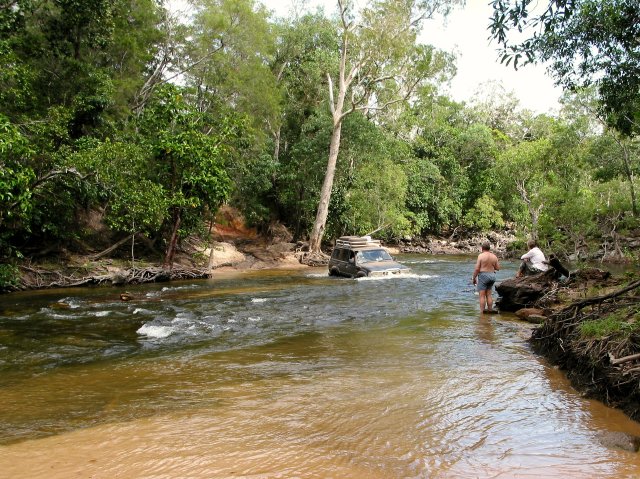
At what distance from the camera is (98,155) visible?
50.7 ft

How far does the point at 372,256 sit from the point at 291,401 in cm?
1428

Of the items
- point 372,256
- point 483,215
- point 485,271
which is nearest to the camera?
point 485,271

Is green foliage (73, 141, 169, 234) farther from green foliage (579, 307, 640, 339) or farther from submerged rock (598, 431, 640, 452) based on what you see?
submerged rock (598, 431, 640, 452)

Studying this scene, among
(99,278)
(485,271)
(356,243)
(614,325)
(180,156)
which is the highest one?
(180,156)

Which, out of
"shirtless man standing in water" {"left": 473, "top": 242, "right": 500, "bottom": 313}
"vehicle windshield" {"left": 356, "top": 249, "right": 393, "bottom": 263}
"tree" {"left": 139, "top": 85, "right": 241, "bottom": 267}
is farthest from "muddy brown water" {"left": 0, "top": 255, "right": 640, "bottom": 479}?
"tree" {"left": 139, "top": 85, "right": 241, "bottom": 267}

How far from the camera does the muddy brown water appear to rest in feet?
13.9

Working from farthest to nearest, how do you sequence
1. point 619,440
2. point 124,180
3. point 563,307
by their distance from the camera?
point 124,180, point 563,307, point 619,440

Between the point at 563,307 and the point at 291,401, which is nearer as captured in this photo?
the point at 291,401

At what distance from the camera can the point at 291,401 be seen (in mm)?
5809

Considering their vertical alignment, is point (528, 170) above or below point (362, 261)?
above

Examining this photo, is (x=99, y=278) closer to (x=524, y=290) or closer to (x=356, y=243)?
(x=356, y=243)

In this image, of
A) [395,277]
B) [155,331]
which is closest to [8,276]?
[155,331]

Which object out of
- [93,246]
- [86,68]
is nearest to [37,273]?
[93,246]

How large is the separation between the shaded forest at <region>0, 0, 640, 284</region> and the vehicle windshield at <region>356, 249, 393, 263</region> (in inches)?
262
